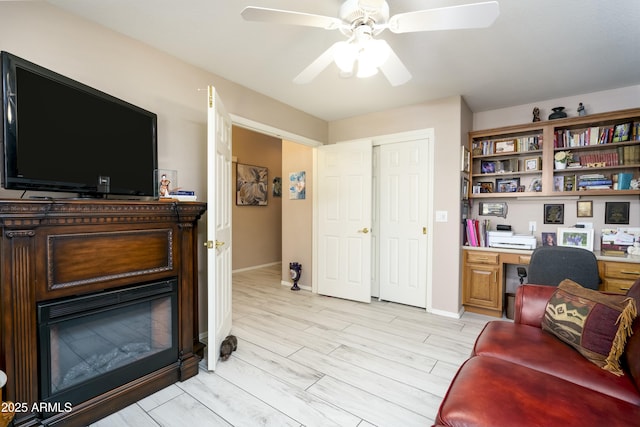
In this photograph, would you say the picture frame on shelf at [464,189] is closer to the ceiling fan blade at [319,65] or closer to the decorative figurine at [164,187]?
the ceiling fan blade at [319,65]

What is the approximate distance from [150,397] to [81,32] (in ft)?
8.00

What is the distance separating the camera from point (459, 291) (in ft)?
10.6

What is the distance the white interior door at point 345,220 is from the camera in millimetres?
3682

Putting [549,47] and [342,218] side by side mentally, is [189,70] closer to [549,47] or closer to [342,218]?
[342,218]

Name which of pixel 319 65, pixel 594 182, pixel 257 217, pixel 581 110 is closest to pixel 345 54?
pixel 319 65

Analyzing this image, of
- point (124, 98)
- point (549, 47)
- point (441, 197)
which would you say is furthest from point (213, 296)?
point (549, 47)

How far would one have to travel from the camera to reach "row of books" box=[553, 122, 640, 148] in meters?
2.84

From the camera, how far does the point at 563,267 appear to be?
2344 mm

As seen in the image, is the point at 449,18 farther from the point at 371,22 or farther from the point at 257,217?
the point at 257,217

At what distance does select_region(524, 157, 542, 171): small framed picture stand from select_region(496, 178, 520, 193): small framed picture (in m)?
0.18

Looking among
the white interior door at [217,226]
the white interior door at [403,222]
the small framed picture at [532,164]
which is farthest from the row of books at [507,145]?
the white interior door at [217,226]

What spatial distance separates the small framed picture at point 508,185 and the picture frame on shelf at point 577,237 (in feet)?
2.21

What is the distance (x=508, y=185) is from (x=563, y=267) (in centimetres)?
144

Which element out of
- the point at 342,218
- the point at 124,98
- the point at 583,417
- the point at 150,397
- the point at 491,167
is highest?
the point at 124,98
